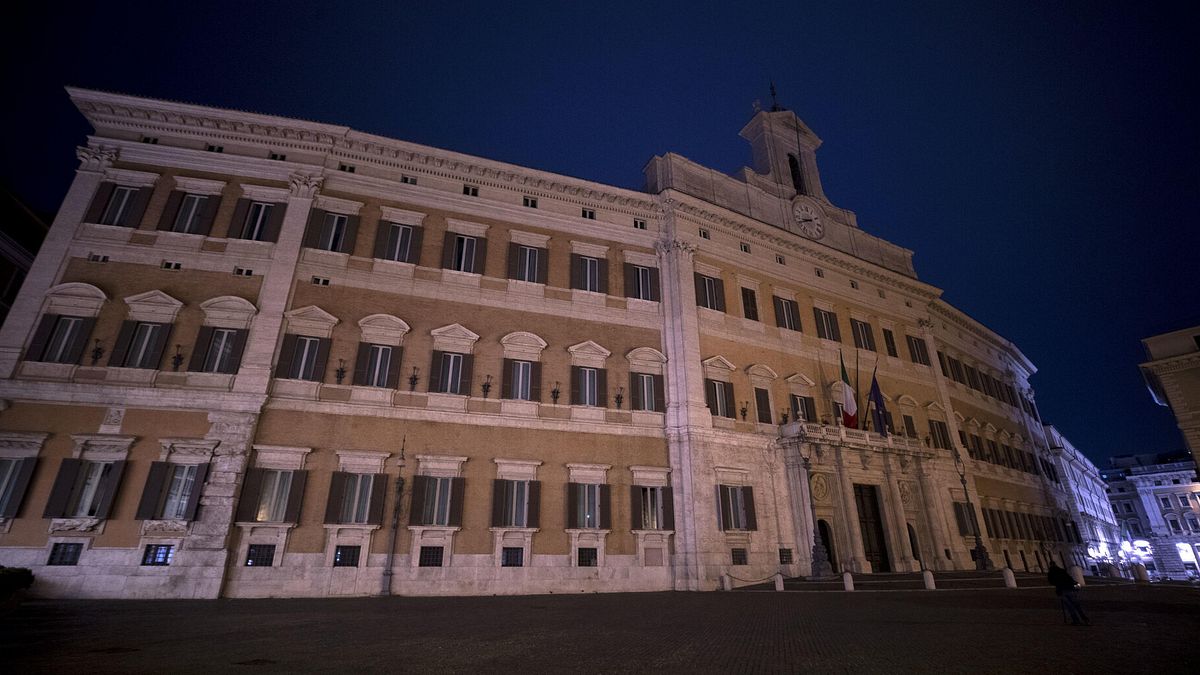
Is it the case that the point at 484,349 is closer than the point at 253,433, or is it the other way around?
the point at 253,433

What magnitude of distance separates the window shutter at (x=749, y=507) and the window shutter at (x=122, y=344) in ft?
68.5

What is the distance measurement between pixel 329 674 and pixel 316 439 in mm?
13010

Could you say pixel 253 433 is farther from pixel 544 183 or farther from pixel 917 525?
pixel 917 525

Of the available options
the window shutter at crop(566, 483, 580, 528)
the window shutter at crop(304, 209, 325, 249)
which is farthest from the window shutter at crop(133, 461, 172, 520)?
the window shutter at crop(566, 483, 580, 528)

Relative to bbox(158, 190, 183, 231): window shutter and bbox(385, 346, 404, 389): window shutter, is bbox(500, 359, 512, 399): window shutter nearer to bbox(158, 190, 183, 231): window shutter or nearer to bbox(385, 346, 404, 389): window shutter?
bbox(385, 346, 404, 389): window shutter

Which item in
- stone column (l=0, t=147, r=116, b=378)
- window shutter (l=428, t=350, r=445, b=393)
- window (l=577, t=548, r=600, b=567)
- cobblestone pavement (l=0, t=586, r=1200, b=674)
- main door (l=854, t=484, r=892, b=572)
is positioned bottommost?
cobblestone pavement (l=0, t=586, r=1200, b=674)

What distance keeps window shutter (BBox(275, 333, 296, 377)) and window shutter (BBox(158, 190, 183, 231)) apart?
5.67 m

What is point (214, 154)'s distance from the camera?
768 inches

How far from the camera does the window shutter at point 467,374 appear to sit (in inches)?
742

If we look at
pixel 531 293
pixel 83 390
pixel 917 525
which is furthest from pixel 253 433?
pixel 917 525

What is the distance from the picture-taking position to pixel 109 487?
48.6 ft

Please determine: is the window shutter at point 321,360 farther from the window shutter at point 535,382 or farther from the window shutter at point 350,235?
the window shutter at point 535,382

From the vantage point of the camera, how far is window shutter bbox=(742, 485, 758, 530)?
20.8 meters

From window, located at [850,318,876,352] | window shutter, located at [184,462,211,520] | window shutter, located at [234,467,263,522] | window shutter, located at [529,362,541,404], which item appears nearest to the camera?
window shutter, located at [184,462,211,520]
